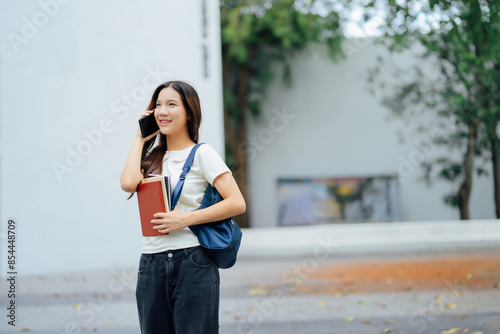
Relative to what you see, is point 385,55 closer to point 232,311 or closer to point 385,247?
point 385,247

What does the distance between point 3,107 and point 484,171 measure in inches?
424

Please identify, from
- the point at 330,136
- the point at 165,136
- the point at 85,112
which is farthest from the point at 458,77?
the point at 165,136

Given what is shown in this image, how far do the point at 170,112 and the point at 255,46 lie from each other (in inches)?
553

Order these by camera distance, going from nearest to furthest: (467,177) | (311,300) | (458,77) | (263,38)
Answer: (311,300)
(458,77)
(467,177)
(263,38)

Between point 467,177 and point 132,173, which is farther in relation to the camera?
point 467,177

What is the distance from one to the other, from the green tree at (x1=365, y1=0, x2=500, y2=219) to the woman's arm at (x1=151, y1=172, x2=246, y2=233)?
2.80 metres

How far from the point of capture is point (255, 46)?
15586 millimetres

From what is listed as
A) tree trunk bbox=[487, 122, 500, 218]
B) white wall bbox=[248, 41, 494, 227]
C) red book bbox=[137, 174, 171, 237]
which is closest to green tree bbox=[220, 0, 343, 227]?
white wall bbox=[248, 41, 494, 227]

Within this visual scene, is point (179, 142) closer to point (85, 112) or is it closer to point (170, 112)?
point (170, 112)

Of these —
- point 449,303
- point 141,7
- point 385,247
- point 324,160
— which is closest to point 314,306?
point 449,303

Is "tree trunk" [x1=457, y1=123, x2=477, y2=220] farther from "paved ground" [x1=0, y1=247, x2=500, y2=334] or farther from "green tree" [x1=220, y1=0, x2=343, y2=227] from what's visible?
"green tree" [x1=220, y1=0, x2=343, y2=227]

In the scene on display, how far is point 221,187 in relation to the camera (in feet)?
6.27

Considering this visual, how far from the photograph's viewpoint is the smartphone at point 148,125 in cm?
198

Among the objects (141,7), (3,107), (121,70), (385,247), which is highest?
(141,7)
